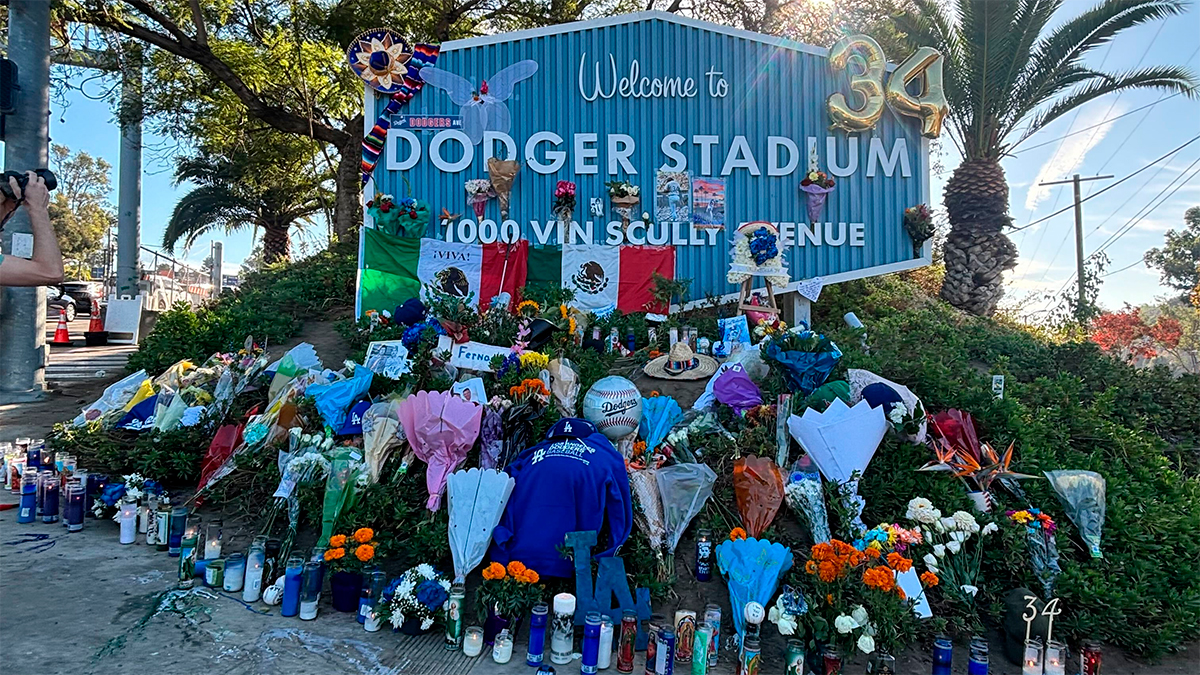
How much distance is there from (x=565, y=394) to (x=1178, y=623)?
4.27 metres

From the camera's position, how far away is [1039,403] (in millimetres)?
6621

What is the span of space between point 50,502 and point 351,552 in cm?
299

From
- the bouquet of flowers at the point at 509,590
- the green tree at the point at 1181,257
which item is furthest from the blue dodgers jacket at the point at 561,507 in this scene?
the green tree at the point at 1181,257

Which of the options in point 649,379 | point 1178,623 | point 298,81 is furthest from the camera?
point 298,81

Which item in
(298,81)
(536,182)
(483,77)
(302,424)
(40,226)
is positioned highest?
(298,81)

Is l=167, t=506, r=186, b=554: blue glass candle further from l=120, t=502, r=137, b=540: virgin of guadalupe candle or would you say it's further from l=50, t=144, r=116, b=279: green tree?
l=50, t=144, r=116, b=279: green tree

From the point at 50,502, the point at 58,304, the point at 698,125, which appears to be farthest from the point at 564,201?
the point at 58,304

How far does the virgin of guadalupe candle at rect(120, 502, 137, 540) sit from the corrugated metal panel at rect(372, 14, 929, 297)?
6.30 m

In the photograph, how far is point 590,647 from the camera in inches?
137

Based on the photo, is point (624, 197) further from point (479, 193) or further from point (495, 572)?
point (495, 572)

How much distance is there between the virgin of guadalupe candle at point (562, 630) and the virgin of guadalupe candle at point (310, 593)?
1420 mm

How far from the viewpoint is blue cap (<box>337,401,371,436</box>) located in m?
5.64

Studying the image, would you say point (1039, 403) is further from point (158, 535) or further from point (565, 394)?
point (158, 535)

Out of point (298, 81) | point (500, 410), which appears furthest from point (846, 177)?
point (298, 81)
